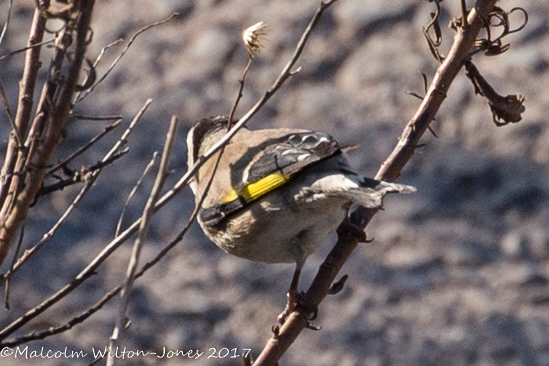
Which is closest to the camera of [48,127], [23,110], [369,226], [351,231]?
[48,127]

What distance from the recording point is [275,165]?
3250mm

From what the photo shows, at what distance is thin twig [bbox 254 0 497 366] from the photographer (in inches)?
91.9

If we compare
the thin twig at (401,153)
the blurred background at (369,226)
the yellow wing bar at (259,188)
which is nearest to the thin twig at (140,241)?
the thin twig at (401,153)

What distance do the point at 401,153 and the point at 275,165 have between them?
806 mm

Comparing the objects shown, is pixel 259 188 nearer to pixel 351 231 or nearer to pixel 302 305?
pixel 351 231

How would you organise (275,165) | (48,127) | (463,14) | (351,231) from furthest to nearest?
(275,165) → (351,231) → (463,14) → (48,127)

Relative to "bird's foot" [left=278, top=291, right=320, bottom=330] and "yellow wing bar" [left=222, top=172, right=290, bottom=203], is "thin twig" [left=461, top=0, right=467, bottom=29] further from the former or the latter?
"yellow wing bar" [left=222, top=172, right=290, bottom=203]

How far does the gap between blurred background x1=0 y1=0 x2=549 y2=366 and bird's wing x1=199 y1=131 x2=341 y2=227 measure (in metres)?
2.32

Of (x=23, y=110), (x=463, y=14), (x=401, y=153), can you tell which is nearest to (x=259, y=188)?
(x=401, y=153)

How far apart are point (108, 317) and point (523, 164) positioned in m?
3.14

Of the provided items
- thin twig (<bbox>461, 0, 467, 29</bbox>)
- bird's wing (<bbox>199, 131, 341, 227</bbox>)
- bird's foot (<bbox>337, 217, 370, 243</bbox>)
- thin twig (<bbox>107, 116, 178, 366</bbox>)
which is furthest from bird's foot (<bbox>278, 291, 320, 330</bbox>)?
thin twig (<bbox>107, 116, 178, 366</bbox>)

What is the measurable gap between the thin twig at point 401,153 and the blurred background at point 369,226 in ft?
10.2

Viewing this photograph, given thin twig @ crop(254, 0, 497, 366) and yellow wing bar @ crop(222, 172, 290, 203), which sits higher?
thin twig @ crop(254, 0, 497, 366)

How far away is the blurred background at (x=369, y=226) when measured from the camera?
567cm
